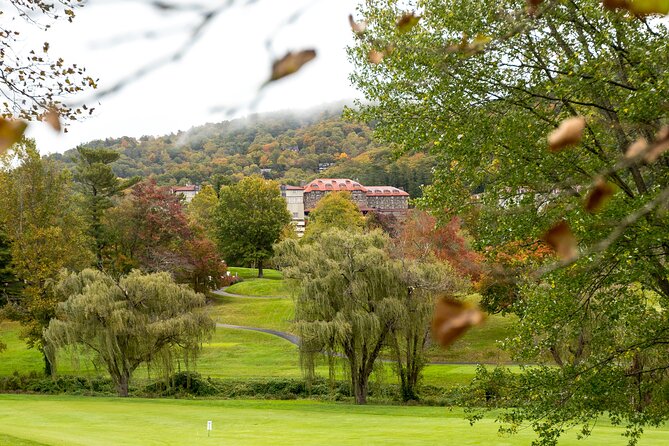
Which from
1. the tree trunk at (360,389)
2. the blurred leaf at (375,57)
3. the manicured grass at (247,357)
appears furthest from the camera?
the manicured grass at (247,357)

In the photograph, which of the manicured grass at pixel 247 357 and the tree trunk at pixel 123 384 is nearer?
the tree trunk at pixel 123 384

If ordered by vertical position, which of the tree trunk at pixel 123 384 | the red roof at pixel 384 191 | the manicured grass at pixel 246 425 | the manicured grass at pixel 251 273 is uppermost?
the red roof at pixel 384 191

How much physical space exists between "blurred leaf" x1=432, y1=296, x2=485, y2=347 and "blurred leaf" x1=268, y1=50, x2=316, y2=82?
53cm

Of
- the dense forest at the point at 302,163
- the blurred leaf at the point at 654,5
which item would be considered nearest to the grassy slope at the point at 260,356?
the dense forest at the point at 302,163

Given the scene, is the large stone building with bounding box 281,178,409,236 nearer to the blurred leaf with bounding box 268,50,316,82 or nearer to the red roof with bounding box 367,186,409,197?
the red roof with bounding box 367,186,409,197

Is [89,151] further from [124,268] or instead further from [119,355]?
[119,355]

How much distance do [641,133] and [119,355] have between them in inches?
723

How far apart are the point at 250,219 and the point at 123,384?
37.1m

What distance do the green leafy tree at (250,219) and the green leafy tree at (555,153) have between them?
4840 centimetres

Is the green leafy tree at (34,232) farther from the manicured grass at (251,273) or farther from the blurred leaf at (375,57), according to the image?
the manicured grass at (251,273)

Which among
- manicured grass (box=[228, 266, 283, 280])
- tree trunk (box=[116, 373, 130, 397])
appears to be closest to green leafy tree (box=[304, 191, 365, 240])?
manicured grass (box=[228, 266, 283, 280])

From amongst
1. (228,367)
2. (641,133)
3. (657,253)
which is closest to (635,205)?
(657,253)

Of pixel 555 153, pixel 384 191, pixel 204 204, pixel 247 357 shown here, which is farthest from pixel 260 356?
pixel 384 191

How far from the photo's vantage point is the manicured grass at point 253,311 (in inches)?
1587
